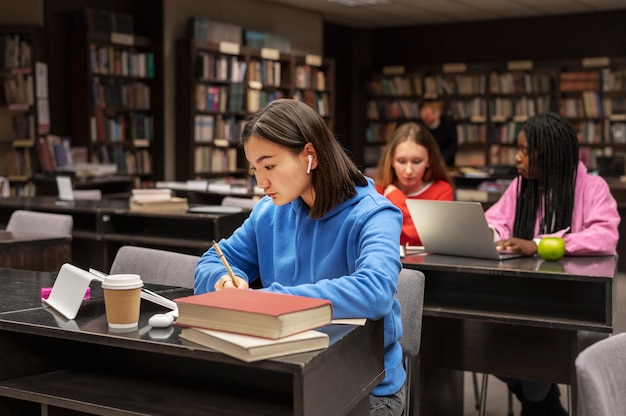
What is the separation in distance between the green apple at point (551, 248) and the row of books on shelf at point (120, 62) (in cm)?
603

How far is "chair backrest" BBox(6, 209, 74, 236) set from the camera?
147 inches

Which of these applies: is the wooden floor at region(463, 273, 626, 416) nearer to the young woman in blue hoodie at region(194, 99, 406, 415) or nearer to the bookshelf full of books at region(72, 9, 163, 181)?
the young woman in blue hoodie at region(194, 99, 406, 415)

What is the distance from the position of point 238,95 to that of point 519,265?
670 centimetres

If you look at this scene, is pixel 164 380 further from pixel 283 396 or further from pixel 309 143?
pixel 309 143

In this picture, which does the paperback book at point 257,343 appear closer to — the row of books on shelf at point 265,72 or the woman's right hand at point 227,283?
the woman's right hand at point 227,283

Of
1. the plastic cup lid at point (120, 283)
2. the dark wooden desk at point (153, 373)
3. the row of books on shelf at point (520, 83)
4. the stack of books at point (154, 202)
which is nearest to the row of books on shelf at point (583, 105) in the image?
the row of books on shelf at point (520, 83)

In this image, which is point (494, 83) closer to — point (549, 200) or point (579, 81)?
point (579, 81)

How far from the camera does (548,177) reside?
3.20 metres

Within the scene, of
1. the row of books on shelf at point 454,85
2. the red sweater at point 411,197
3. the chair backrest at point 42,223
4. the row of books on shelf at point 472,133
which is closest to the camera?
the red sweater at point 411,197

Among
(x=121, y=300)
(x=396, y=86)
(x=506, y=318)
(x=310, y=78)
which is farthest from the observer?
(x=396, y=86)

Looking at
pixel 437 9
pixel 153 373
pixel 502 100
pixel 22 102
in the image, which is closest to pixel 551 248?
pixel 153 373

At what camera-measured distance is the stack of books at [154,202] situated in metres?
4.75

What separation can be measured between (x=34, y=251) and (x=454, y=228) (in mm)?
1715

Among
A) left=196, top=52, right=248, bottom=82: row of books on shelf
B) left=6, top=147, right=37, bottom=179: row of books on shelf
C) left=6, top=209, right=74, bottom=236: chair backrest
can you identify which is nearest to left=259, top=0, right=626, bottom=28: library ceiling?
left=196, top=52, right=248, bottom=82: row of books on shelf
